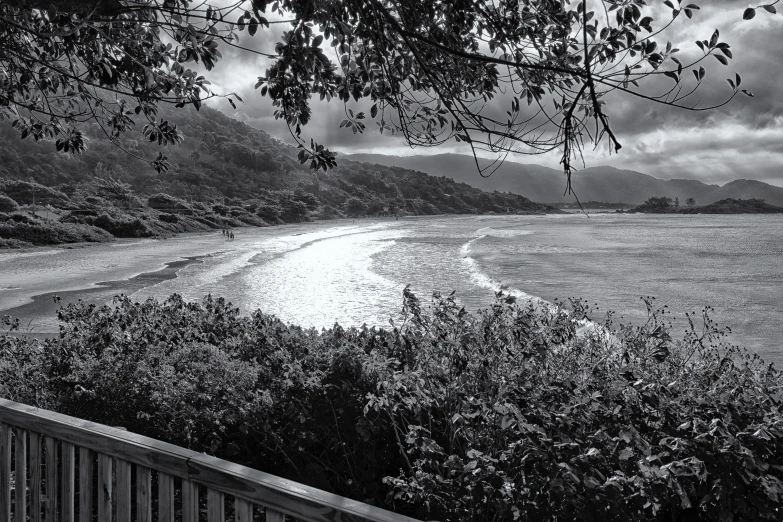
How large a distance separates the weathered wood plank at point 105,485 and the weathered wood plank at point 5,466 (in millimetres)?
631

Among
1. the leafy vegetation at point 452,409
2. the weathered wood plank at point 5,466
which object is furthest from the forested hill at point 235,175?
the weathered wood plank at point 5,466

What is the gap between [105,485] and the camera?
2355mm

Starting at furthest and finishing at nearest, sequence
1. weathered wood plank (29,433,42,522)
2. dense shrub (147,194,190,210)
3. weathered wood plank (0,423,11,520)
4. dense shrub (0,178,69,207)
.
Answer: dense shrub (147,194,190,210)
dense shrub (0,178,69,207)
weathered wood plank (0,423,11,520)
weathered wood plank (29,433,42,522)

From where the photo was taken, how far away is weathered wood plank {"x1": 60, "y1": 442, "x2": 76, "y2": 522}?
246 cm

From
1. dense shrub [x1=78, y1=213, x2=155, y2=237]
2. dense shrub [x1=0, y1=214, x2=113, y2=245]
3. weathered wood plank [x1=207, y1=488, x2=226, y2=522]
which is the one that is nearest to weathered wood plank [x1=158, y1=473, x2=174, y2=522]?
weathered wood plank [x1=207, y1=488, x2=226, y2=522]

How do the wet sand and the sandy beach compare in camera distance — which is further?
the sandy beach

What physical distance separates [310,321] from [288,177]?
134m

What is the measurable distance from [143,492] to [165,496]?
16 centimetres

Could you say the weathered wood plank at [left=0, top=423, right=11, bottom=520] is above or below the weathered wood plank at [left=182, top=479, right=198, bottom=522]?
below

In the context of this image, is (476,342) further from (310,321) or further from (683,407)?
Result: (310,321)

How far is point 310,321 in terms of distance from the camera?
13.4 m

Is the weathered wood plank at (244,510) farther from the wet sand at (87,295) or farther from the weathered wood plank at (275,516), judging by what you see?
the wet sand at (87,295)

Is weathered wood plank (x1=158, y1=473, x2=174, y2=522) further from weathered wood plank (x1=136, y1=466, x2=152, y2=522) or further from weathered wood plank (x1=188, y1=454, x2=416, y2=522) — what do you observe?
weathered wood plank (x1=188, y1=454, x2=416, y2=522)

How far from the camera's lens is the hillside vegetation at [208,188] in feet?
217
